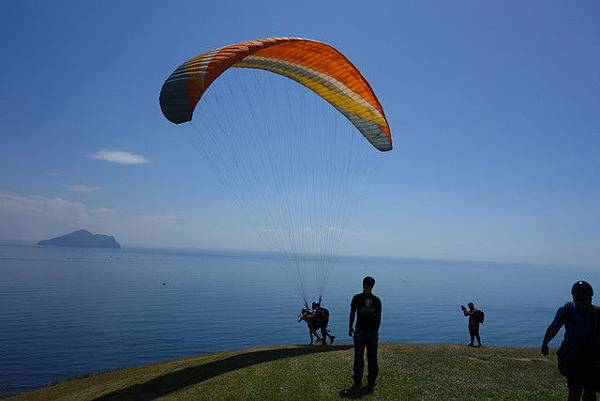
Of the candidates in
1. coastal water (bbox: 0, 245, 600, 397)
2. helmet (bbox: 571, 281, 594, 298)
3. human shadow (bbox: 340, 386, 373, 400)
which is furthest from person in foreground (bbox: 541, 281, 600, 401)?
coastal water (bbox: 0, 245, 600, 397)

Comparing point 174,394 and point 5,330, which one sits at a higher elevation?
point 174,394

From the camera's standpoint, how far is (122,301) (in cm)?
9400

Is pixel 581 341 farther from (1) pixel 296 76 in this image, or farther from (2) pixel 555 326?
(1) pixel 296 76

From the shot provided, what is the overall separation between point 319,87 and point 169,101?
30.1 feet

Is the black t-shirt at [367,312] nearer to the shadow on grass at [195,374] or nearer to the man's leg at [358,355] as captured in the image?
the man's leg at [358,355]

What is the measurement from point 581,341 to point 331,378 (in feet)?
25.0

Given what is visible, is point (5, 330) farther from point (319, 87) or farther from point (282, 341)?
point (319, 87)

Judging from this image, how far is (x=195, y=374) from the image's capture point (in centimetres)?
1491

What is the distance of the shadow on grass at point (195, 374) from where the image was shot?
44.1ft

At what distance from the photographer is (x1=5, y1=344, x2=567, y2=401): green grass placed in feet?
38.0

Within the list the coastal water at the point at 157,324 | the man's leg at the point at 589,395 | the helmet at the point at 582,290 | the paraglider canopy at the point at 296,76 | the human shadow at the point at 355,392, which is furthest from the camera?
the coastal water at the point at 157,324

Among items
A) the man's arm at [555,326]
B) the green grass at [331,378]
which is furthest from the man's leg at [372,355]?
the man's arm at [555,326]

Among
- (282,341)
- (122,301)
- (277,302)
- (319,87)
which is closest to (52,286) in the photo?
(122,301)

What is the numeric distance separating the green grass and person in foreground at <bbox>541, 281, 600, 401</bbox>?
4556 millimetres
